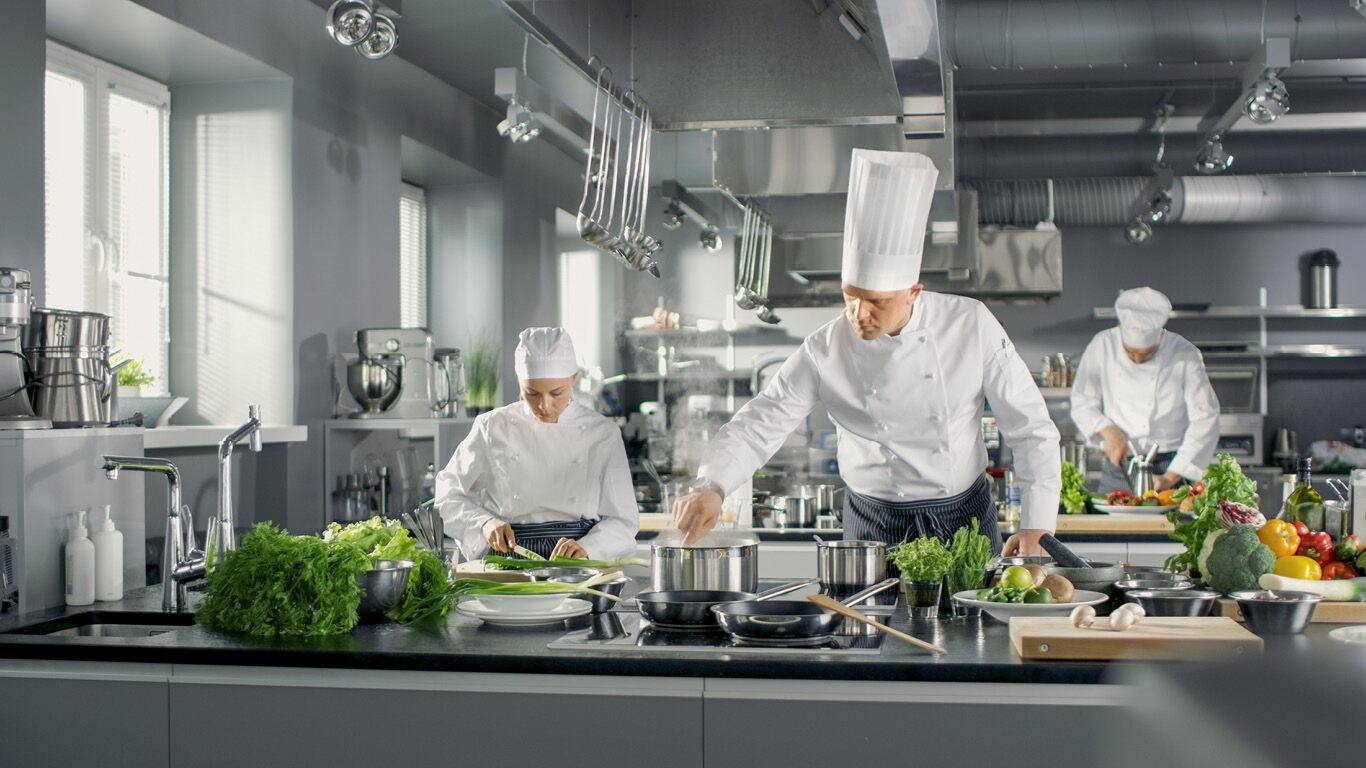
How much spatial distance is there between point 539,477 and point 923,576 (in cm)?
186

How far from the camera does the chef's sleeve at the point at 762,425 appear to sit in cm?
307

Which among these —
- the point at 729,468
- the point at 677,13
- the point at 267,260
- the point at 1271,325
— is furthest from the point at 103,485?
the point at 1271,325

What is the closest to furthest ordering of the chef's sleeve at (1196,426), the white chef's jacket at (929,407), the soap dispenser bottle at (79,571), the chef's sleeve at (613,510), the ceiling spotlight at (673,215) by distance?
the soap dispenser bottle at (79,571), the white chef's jacket at (929,407), the chef's sleeve at (613,510), the chef's sleeve at (1196,426), the ceiling spotlight at (673,215)

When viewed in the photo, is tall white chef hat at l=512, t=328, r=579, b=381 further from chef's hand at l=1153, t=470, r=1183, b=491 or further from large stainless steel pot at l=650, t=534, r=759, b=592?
chef's hand at l=1153, t=470, r=1183, b=491

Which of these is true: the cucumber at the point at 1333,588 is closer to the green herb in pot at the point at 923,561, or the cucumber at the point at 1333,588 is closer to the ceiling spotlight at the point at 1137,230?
the green herb in pot at the point at 923,561

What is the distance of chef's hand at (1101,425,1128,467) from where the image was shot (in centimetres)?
570

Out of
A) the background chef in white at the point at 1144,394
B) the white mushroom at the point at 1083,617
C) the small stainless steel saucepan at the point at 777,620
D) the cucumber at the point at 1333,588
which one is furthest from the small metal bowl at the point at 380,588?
the background chef in white at the point at 1144,394

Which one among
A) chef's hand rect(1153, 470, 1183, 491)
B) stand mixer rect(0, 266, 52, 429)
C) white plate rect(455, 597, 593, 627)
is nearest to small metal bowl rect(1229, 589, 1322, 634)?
white plate rect(455, 597, 593, 627)

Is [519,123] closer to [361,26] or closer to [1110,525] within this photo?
[361,26]

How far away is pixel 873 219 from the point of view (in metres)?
3.05

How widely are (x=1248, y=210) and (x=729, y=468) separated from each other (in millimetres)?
5803

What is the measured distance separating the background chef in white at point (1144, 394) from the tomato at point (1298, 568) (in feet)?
11.3

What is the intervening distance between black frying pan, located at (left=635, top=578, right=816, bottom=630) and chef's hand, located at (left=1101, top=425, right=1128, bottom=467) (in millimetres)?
3985

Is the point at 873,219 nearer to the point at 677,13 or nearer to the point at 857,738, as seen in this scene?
the point at 677,13
